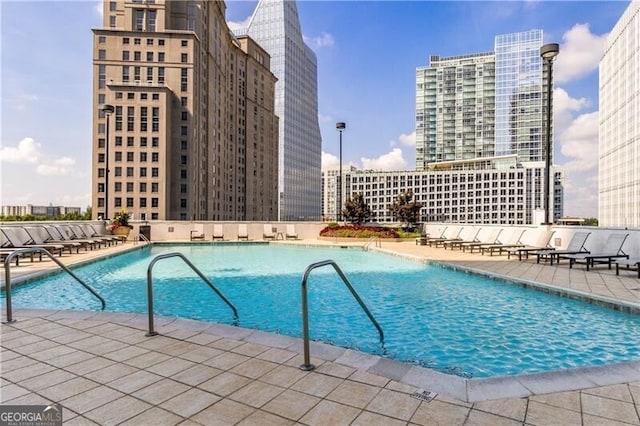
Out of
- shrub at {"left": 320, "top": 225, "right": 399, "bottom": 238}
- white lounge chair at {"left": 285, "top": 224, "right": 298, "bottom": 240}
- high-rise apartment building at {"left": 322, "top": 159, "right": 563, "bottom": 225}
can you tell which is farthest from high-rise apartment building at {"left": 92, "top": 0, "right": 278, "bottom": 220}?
high-rise apartment building at {"left": 322, "top": 159, "right": 563, "bottom": 225}

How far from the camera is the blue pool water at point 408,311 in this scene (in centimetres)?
475

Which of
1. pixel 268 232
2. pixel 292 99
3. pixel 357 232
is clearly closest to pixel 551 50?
pixel 357 232

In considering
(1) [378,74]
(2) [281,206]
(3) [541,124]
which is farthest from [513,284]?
(3) [541,124]

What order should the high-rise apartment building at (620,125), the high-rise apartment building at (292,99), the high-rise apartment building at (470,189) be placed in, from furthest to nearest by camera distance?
the high-rise apartment building at (292,99) < the high-rise apartment building at (470,189) < the high-rise apartment building at (620,125)

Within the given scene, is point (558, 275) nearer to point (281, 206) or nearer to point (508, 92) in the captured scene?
point (281, 206)

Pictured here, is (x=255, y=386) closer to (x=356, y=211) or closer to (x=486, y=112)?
(x=356, y=211)

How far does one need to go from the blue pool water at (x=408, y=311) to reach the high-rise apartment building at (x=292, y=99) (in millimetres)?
107615

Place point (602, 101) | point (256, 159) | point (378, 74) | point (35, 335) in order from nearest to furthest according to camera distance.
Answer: point (35, 335) → point (378, 74) → point (602, 101) → point (256, 159)

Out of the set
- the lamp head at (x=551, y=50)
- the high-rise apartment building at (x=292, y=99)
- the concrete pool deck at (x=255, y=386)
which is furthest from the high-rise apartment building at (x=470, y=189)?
the concrete pool deck at (x=255, y=386)

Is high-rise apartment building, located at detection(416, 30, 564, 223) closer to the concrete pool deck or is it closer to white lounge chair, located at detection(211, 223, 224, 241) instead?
white lounge chair, located at detection(211, 223, 224, 241)

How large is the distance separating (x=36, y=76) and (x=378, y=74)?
20741 mm

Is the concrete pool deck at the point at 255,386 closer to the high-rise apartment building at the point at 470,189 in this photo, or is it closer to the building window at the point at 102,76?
the building window at the point at 102,76

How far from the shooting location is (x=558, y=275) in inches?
360

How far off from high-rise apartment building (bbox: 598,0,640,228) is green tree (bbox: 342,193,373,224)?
162ft
